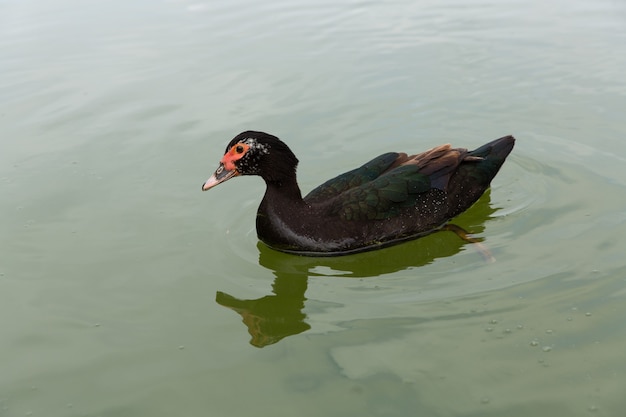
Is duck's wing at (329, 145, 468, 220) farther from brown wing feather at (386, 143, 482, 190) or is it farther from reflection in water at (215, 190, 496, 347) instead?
reflection in water at (215, 190, 496, 347)

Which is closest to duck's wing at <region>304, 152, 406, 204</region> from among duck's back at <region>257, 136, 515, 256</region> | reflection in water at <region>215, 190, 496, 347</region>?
duck's back at <region>257, 136, 515, 256</region>

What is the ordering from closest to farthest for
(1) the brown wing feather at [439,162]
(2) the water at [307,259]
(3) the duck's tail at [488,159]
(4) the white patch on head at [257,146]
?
(2) the water at [307,259], (4) the white patch on head at [257,146], (1) the brown wing feather at [439,162], (3) the duck's tail at [488,159]

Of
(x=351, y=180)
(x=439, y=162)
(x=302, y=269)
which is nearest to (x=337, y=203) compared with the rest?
(x=351, y=180)

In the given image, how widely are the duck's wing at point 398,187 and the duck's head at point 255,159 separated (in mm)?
502

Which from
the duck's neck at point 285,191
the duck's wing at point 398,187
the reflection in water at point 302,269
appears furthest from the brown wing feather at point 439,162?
the duck's neck at point 285,191

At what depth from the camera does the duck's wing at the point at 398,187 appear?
21.9 ft

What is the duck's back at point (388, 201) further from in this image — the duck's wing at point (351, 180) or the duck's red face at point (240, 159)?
the duck's red face at point (240, 159)

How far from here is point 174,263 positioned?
258 inches

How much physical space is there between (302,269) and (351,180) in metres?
1.00

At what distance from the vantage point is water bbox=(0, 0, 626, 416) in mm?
4988

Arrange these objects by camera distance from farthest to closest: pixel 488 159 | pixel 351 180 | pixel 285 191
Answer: pixel 488 159
pixel 351 180
pixel 285 191

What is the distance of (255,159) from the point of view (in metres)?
6.68

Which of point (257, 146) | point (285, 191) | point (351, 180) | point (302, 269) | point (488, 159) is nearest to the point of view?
point (302, 269)

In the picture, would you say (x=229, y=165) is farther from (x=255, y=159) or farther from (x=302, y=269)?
(x=302, y=269)
